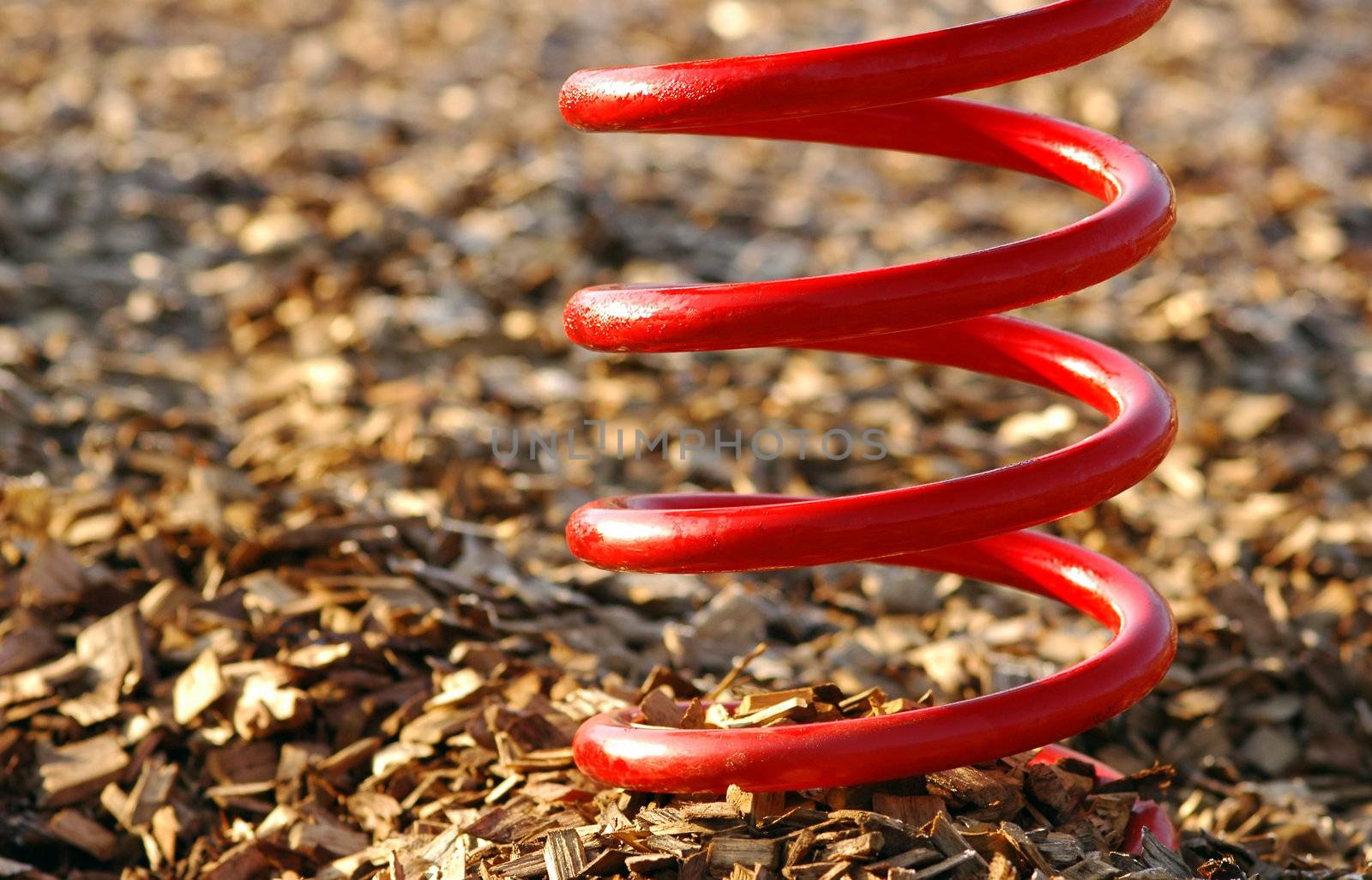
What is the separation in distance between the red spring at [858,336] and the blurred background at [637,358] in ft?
3.26

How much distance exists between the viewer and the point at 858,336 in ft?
7.81

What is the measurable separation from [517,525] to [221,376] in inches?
63.6

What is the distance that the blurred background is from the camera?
3.70m

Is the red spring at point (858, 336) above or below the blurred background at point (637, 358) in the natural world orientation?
above

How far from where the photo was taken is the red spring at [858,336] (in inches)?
89.3

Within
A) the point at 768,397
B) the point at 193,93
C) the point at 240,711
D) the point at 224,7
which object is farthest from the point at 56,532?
the point at 224,7

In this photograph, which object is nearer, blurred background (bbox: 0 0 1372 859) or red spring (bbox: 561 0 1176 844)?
red spring (bbox: 561 0 1176 844)

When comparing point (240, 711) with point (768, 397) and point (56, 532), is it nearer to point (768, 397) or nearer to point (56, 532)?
point (56, 532)

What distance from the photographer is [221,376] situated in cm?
520

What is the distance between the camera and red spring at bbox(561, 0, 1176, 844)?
2.27 m

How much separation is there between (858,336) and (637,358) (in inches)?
119

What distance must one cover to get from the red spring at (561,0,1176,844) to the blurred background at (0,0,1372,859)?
3.26 feet

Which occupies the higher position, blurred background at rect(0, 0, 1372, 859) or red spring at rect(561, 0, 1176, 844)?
red spring at rect(561, 0, 1176, 844)

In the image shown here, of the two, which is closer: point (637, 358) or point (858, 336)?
point (858, 336)
